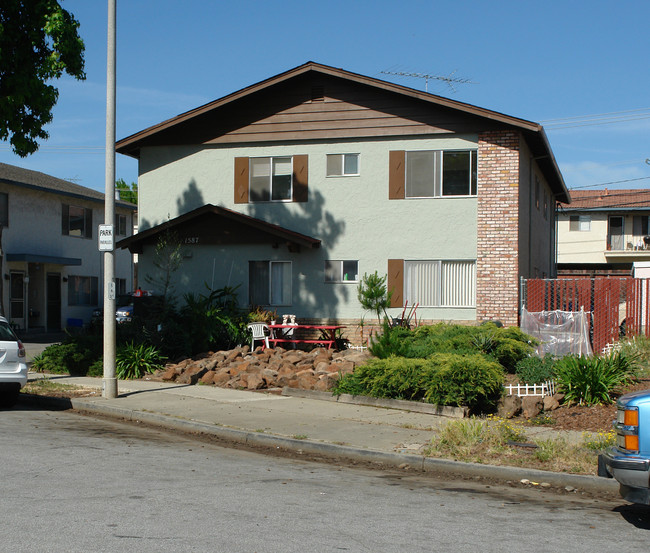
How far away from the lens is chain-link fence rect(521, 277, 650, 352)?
60.2ft

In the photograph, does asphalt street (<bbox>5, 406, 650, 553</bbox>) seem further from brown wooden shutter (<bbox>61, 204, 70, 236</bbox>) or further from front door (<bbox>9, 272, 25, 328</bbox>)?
brown wooden shutter (<bbox>61, 204, 70, 236</bbox>)

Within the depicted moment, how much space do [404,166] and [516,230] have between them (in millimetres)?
3503

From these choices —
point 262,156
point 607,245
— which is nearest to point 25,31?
point 262,156

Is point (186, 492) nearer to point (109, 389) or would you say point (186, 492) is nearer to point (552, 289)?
point (109, 389)

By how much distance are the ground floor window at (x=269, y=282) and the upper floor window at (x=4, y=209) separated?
46.4 feet

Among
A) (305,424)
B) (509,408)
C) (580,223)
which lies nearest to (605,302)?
(509,408)

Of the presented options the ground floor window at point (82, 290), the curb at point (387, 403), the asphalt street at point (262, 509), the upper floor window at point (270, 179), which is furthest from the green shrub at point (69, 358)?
the ground floor window at point (82, 290)

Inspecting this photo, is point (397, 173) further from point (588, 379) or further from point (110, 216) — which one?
point (588, 379)

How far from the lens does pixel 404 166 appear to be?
21.3 meters

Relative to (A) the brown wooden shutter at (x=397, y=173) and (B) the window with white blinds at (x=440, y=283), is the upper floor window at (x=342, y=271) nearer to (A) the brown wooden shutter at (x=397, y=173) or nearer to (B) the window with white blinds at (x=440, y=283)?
(B) the window with white blinds at (x=440, y=283)

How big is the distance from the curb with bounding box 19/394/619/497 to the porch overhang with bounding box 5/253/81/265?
63.3 feet

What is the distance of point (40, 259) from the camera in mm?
31703

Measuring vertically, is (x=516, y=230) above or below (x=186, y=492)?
above

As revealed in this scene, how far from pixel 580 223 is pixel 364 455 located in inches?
1692
